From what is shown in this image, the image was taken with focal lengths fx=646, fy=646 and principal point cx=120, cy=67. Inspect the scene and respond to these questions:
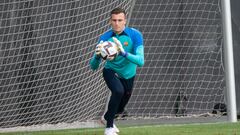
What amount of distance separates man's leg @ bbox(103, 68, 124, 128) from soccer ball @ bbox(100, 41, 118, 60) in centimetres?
40

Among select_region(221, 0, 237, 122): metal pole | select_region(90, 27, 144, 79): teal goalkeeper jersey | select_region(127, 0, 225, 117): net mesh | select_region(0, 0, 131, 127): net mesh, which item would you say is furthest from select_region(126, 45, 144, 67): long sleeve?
select_region(127, 0, 225, 117): net mesh

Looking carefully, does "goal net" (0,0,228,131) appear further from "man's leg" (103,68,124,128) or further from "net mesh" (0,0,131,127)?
"man's leg" (103,68,124,128)

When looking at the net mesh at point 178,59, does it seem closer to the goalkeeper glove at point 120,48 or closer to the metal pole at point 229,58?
the metal pole at point 229,58

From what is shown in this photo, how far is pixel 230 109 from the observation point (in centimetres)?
938

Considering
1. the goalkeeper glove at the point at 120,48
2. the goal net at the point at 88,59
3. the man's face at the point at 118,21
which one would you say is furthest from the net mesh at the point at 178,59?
the goalkeeper glove at the point at 120,48

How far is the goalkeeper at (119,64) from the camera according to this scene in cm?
726

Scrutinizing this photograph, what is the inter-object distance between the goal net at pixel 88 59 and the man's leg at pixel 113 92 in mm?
2454

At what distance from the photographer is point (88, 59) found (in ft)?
32.7

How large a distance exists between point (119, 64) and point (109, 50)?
22.6 inches

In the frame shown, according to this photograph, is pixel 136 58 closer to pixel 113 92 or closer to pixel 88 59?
pixel 113 92

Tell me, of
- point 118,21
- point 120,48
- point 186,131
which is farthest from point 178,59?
point 120,48

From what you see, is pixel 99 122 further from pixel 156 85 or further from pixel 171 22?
pixel 171 22

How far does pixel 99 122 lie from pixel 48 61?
1236 millimetres

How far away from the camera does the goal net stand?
32.0 ft
